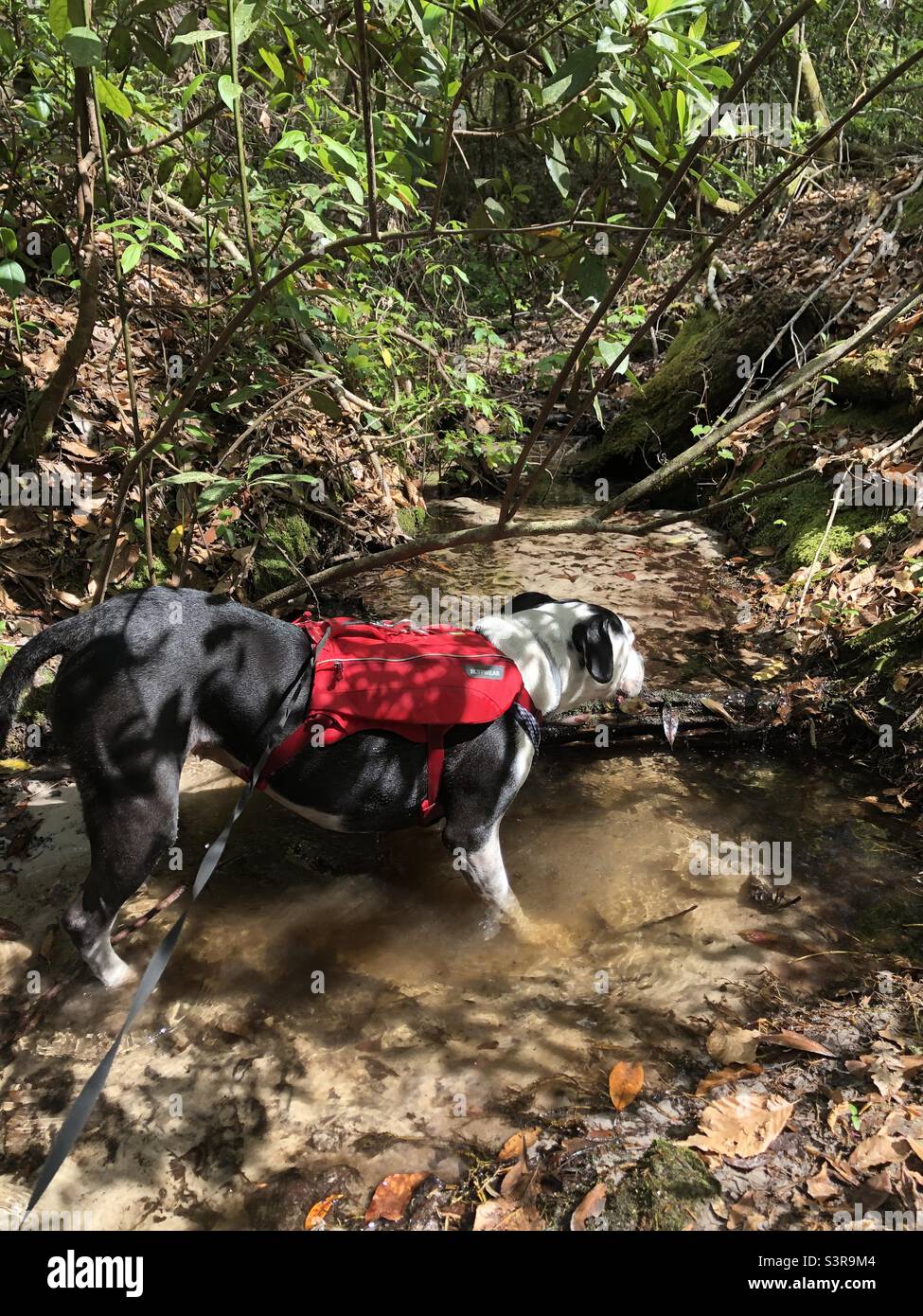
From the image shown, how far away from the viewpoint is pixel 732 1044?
8.81 feet

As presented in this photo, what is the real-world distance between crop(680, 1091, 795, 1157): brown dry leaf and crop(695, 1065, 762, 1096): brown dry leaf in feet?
0.19

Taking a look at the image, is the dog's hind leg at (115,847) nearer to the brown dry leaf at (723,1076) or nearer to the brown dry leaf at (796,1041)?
the brown dry leaf at (723,1076)

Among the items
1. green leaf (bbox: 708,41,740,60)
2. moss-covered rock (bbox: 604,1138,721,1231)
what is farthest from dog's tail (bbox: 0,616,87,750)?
green leaf (bbox: 708,41,740,60)

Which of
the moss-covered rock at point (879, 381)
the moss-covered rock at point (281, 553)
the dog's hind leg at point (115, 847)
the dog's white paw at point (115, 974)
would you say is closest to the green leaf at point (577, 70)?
the dog's hind leg at point (115, 847)

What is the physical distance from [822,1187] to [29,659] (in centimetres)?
297

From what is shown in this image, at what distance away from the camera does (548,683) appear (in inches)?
140

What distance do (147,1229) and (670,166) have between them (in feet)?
12.5

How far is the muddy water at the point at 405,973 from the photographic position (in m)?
2.49

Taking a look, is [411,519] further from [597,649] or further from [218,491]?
[597,649]

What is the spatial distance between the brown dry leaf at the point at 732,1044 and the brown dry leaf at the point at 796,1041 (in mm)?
49

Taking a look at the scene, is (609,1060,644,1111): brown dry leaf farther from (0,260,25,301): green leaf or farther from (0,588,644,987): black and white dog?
(0,260,25,301): green leaf

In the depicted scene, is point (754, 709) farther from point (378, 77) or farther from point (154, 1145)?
point (378, 77)

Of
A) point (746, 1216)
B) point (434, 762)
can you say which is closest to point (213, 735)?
point (434, 762)

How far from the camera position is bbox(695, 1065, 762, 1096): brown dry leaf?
99.0 inches
